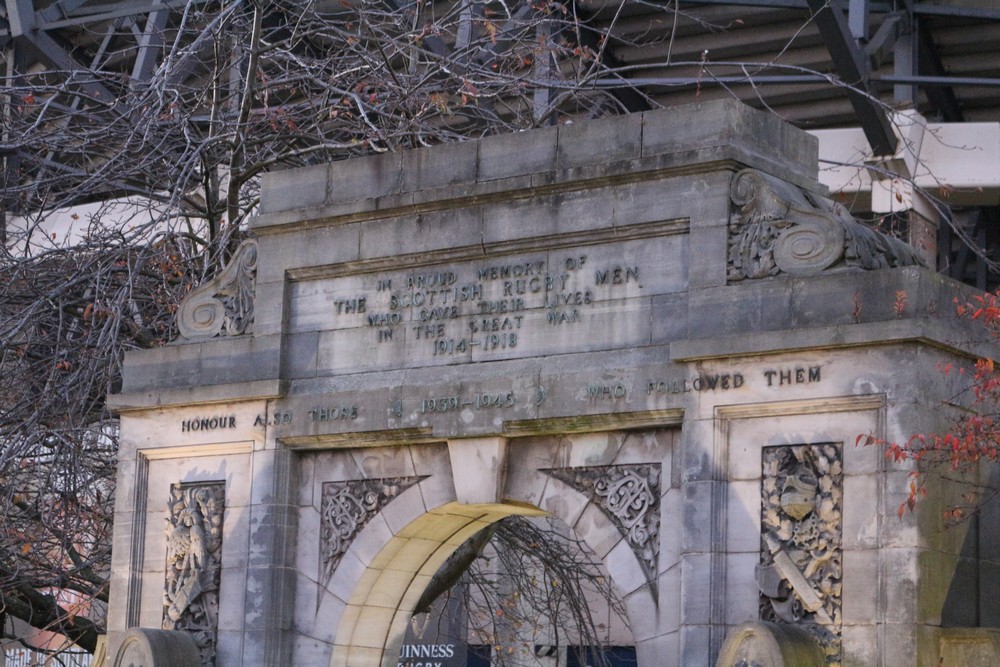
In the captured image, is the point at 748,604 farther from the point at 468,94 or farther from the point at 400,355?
the point at 468,94

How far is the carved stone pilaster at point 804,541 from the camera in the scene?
10.6 m

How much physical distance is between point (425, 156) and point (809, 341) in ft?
11.9

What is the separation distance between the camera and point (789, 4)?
22.4 metres

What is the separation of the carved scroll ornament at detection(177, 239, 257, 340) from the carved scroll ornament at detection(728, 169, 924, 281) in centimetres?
424

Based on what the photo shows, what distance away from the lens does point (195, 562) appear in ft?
44.9

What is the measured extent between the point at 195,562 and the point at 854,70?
10.9 meters

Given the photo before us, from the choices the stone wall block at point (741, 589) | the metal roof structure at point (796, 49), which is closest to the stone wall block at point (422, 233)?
the stone wall block at point (741, 589)

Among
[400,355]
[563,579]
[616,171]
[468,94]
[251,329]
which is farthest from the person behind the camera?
[563,579]

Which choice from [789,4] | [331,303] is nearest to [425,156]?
[331,303]

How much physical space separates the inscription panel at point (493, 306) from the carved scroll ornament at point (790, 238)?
1.49 feet

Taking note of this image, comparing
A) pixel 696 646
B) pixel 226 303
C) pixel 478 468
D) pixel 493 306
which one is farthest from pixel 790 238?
pixel 226 303

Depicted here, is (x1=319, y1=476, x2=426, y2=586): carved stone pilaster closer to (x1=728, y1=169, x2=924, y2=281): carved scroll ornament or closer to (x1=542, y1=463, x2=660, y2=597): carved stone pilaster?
(x1=542, y1=463, x2=660, y2=597): carved stone pilaster

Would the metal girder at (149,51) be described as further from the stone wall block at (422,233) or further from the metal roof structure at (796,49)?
the stone wall block at (422,233)

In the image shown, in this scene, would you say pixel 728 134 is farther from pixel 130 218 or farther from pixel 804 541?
pixel 130 218
